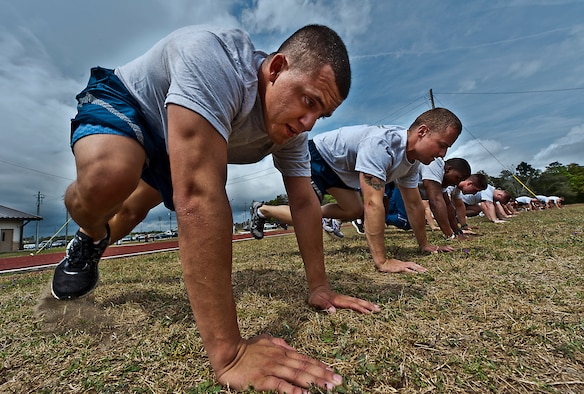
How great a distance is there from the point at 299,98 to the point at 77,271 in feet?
5.54

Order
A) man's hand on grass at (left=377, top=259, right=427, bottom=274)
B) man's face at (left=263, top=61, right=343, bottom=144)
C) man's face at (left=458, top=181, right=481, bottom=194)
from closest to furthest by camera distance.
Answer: man's face at (left=263, top=61, right=343, bottom=144) → man's hand on grass at (left=377, top=259, right=427, bottom=274) → man's face at (left=458, top=181, right=481, bottom=194)

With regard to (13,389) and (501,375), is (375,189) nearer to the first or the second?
(501,375)

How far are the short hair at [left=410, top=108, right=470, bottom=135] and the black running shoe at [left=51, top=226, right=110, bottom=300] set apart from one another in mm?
3149

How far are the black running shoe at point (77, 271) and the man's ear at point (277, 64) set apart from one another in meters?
1.53

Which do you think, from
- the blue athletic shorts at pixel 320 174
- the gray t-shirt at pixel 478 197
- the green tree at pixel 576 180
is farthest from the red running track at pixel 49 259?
the green tree at pixel 576 180

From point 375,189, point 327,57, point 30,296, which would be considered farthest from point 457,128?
point 30,296

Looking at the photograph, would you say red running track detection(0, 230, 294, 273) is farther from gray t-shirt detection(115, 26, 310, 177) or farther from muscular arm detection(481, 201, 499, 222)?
muscular arm detection(481, 201, 499, 222)

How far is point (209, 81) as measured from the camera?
4.09ft

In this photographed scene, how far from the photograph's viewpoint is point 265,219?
515 centimetres

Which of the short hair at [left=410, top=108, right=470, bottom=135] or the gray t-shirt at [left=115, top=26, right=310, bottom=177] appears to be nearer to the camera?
the gray t-shirt at [left=115, top=26, right=310, bottom=177]

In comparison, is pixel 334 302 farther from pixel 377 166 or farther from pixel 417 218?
pixel 417 218

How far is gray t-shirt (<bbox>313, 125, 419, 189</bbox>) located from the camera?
320 cm

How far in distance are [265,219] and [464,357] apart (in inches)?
160

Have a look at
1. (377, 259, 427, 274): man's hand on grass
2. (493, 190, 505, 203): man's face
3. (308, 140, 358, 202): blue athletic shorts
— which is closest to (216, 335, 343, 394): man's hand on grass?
(377, 259, 427, 274): man's hand on grass
